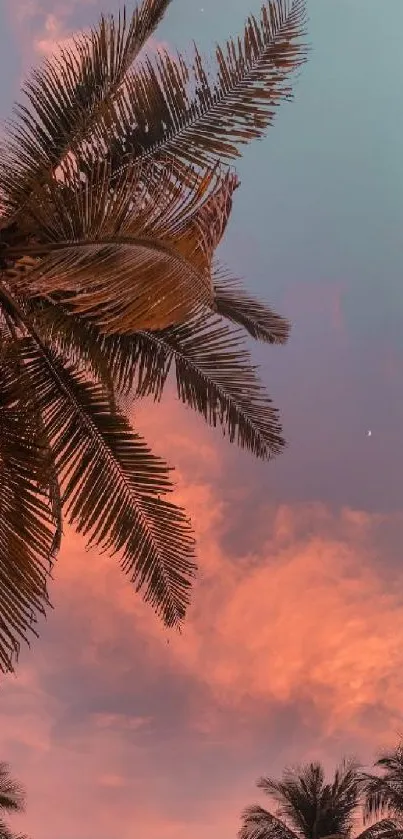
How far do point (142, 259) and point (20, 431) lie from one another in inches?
86.9

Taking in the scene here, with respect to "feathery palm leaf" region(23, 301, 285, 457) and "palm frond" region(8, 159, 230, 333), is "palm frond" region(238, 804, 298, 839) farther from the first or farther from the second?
"palm frond" region(8, 159, 230, 333)

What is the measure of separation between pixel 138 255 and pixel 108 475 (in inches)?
107

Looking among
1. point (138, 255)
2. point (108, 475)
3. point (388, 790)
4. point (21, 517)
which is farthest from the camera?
point (388, 790)

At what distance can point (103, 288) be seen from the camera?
12.6 ft

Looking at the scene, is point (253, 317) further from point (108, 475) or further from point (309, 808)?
point (309, 808)

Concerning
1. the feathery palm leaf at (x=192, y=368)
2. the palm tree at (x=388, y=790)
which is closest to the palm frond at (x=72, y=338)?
the feathery palm leaf at (x=192, y=368)

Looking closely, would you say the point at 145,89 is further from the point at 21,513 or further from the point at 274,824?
the point at 274,824

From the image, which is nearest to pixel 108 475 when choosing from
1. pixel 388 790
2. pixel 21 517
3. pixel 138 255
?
pixel 21 517

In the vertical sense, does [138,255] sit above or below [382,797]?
below

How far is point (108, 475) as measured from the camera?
6062 millimetres

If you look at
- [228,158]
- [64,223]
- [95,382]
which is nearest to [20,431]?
[95,382]

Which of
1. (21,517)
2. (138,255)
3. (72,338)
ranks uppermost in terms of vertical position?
(72,338)

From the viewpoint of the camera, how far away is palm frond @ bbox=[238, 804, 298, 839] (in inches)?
779

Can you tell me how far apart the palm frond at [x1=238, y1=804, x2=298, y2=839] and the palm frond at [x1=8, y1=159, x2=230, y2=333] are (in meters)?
19.5
